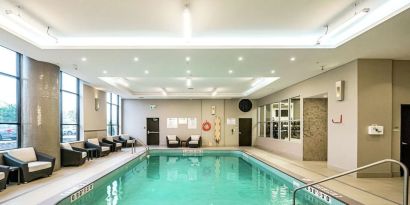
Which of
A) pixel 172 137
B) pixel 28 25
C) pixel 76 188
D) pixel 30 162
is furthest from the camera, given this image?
pixel 172 137

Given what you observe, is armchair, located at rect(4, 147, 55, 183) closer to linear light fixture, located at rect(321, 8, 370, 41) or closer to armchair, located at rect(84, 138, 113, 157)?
armchair, located at rect(84, 138, 113, 157)

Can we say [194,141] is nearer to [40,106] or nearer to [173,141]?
[173,141]

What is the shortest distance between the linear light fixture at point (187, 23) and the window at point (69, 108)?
5.97 meters

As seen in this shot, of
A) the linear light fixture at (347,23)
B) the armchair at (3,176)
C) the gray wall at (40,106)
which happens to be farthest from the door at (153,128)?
the linear light fixture at (347,23)

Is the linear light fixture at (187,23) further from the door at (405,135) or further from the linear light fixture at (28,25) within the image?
the door at (405,135)

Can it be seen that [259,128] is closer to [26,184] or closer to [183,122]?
[183,122]

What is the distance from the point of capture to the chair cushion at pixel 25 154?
6.50 metres

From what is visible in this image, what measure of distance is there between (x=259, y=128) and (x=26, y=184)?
12.8 metres

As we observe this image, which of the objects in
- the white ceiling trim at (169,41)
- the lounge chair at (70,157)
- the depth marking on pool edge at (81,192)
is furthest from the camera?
the lounge chair at (70,157)

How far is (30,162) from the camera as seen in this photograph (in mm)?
6816

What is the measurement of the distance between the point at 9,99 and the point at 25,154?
1317 millimetres

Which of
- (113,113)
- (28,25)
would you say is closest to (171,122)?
(113,113)

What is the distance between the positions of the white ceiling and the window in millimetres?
1908

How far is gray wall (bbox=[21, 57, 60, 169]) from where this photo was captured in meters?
7.10
